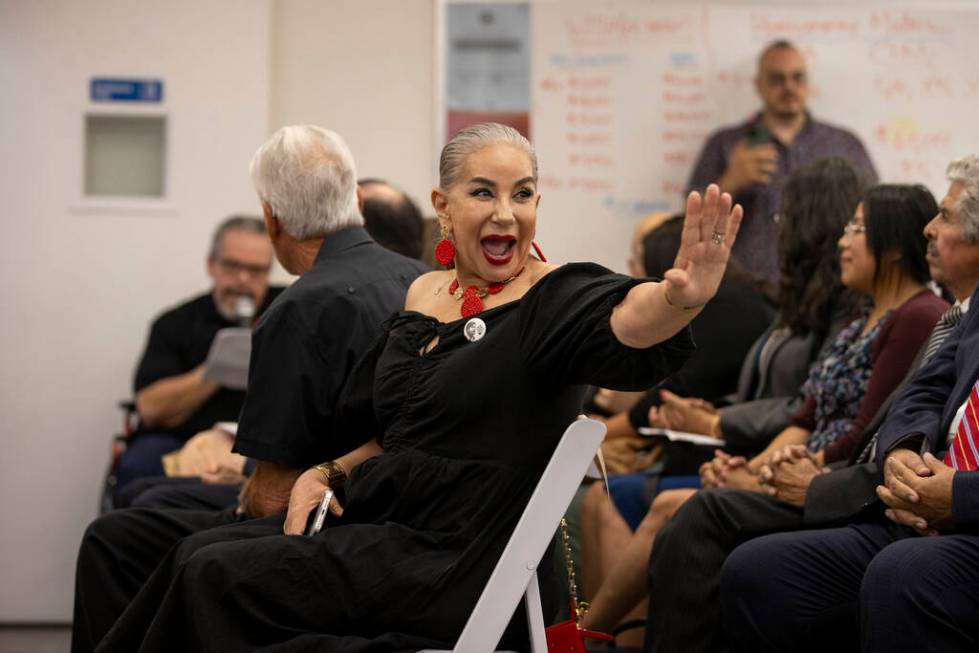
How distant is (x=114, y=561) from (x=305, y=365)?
0.81 m

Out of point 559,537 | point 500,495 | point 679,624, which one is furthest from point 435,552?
point 679,624

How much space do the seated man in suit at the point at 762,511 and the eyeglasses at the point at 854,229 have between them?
0.82 feet

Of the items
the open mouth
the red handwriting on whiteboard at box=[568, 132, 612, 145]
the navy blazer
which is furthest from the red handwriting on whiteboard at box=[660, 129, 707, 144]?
the open mouth

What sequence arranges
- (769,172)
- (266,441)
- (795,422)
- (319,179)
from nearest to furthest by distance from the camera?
(266,441) → (319,179) → (795,422) → (769,172)

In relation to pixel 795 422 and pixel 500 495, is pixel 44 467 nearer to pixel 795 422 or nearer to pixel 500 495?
pixel 795 422

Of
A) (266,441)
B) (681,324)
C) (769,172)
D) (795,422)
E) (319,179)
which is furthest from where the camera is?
(769,172)

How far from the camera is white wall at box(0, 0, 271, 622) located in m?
5.51

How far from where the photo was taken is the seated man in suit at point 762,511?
2928 mm

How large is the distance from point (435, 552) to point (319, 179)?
1.18m

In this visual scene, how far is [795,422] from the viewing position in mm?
3564

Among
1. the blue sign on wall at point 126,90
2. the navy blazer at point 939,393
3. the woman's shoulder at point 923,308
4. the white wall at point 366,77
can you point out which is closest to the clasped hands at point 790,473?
the navy blazer at point 939,393

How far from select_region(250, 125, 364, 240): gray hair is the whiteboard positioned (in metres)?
2.53

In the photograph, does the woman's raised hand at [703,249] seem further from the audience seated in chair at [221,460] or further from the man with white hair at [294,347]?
the audience seated in chair at [221,460]

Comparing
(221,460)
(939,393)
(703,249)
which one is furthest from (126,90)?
(703,249)
